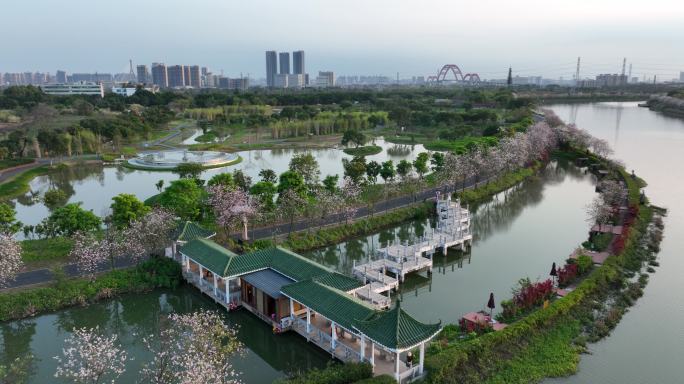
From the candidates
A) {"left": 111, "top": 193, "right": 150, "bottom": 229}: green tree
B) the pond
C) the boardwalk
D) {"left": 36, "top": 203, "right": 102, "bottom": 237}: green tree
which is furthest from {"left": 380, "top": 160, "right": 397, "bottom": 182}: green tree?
{"left": 36, "top": 203, "right": 102, "bottom": 237}: green tree

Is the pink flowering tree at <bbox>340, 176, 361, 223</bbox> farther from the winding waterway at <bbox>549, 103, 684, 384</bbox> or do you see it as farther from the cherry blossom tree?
the winding waterway at <bbox>549, 103, 684, 384</bbox>

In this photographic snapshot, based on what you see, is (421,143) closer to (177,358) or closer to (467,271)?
(467,271)

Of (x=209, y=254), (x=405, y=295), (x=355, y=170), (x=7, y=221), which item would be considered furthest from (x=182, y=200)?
(x=355, y=170)

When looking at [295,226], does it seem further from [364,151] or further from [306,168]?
[364,151]

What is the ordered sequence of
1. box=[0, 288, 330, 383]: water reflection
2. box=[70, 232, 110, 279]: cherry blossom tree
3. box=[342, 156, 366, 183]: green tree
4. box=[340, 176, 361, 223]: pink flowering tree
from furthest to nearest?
box=[342, 156, 366, 183]: green tree, box=[340, 176, 361, 223]: pink flowering tree, box=[70, 232, 110, 279]: cherry blossom tree, box=[0, 288, 330, 383]: water reflection

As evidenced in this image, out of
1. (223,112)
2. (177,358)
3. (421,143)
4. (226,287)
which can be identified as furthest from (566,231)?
(223,112)

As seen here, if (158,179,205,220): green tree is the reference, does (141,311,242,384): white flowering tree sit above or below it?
below
